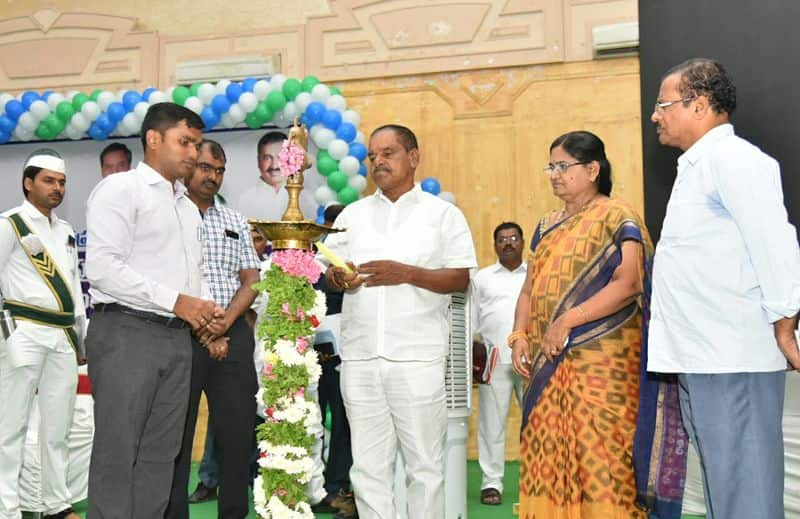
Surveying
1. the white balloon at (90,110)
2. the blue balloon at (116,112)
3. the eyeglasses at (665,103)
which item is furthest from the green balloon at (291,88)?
the eyeglasses at (665,103)

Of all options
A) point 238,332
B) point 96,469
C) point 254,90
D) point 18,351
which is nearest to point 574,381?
point 238,332

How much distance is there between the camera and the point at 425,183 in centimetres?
636

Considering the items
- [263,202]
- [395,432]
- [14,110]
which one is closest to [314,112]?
[263,202]

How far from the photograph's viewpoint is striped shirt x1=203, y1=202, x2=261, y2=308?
3.56 m

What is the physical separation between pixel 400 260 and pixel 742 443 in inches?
58.4

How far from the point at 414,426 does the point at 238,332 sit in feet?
2.56

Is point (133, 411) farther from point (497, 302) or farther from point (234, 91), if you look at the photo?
point (234, 91)

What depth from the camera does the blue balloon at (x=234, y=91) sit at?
255 inches

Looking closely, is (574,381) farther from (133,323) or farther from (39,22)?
(39,22)

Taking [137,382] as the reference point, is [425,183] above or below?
above

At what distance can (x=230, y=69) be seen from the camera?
279 inches

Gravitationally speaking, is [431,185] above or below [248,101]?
below

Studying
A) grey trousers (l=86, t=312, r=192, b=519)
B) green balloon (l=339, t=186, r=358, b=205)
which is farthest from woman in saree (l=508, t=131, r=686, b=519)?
green balloon (l=339, t=186, r=358, b=205)

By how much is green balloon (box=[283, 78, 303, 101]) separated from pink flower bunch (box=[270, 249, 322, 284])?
12.5 feet
